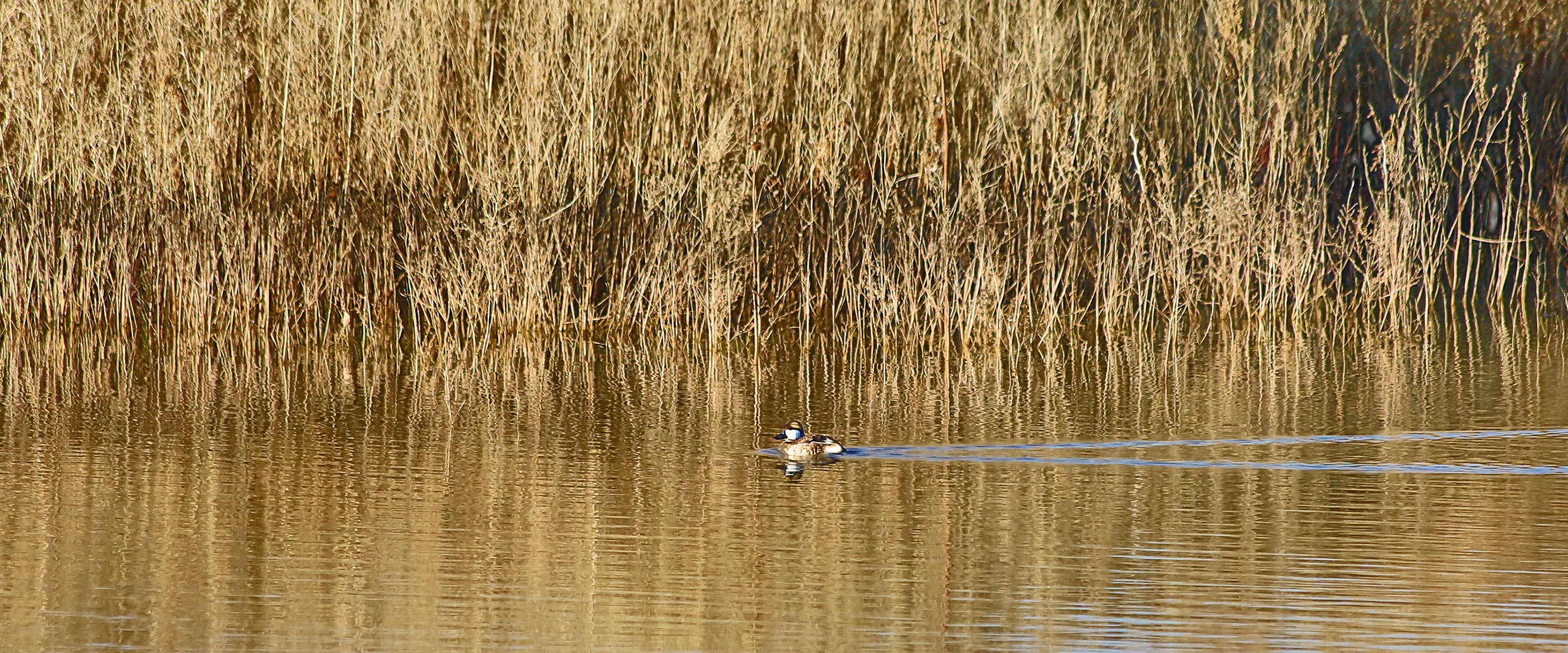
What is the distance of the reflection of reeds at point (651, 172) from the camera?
10.4 m

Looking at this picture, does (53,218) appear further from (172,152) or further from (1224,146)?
(1224,146)

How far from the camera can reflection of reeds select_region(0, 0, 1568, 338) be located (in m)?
→ 10.4

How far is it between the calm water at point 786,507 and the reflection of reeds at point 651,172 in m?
1.02

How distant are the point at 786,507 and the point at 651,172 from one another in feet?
17.2

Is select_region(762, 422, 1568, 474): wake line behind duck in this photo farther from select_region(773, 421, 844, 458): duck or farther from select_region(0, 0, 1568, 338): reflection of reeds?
select_region(0, 0, 1568, 338): reflection of reeds

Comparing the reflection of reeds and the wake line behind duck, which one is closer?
the wake line behind duck

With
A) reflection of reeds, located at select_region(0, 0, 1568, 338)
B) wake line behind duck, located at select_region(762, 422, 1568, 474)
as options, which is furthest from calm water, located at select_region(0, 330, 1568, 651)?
reflection of reeds, located at select_region(0, 0, 1568, 338)

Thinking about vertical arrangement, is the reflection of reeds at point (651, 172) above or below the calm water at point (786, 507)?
above

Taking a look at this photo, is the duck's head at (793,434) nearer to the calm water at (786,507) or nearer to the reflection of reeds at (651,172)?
the calm water at (786,507)

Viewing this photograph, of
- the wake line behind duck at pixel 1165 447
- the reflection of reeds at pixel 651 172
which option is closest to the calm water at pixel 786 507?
the wake line behind duck at pixel 1165 447

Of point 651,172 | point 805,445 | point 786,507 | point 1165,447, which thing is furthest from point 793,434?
point 651,172

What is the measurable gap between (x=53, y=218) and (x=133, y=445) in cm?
383

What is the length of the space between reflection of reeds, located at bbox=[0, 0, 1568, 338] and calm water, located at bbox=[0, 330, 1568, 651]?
3.36ft

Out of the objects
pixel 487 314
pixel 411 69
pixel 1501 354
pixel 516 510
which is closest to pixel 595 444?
pixel 516 510
